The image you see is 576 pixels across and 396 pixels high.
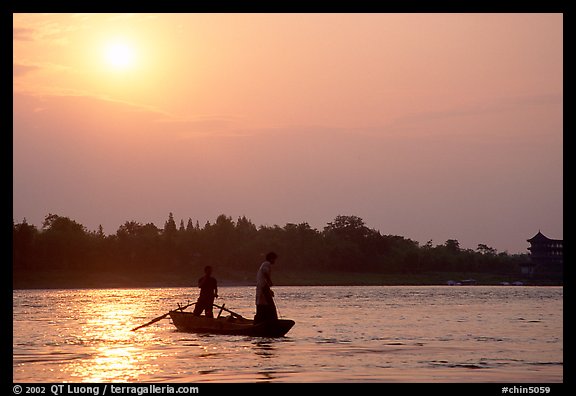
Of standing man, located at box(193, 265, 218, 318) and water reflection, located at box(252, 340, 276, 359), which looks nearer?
water reflection, located at box(252, 340, 276, 359)

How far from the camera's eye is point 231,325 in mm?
29922

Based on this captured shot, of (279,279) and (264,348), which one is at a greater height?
(264,348)

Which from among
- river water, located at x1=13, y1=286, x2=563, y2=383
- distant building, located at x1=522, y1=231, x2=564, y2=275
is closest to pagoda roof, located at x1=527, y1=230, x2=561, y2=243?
distant building, located at x1=522, y1=231, x2=564, y2=275

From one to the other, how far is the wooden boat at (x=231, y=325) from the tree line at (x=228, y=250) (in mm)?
93688

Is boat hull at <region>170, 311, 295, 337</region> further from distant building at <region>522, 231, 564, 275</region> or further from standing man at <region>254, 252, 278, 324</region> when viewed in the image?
distant building at <region>522, 231, 564, 275</region>

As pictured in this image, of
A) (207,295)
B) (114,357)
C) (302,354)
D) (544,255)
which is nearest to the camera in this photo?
(114,357)

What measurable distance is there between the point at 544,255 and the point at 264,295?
165 metres

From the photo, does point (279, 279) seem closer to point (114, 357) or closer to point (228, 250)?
point (228, 250)

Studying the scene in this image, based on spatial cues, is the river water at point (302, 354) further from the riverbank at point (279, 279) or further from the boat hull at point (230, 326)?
the riverbank at point (279, 279)

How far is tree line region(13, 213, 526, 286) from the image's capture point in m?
128

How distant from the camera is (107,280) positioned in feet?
428

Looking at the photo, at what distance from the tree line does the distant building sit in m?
2.92

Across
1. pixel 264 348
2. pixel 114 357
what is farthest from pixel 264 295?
pixel 114 357

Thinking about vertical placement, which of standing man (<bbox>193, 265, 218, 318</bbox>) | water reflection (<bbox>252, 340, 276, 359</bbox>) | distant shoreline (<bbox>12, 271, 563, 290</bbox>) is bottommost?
distant shoreline (<bbox>12, 271, 563, 290</bbox>)
